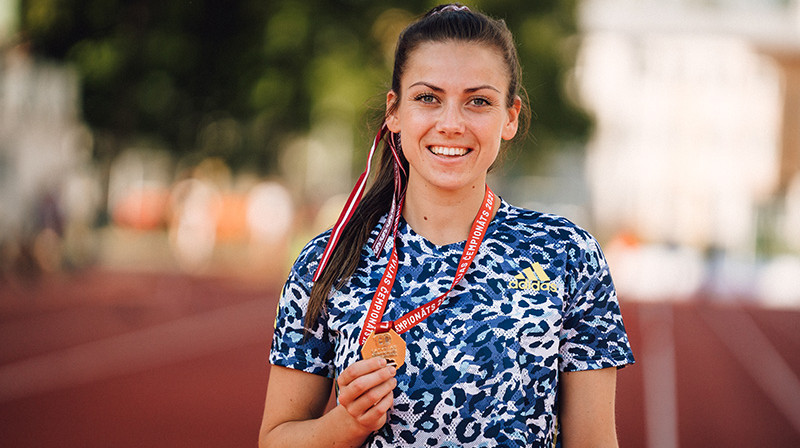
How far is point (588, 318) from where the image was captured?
248 centimetres

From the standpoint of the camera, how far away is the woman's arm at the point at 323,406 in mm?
2299

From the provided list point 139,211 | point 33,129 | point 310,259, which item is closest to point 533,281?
point 310,259

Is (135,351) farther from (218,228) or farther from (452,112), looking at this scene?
(218,228)

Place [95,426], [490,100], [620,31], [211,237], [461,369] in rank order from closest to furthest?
[461,369] < [490,100] < [95,426] < [211,237] < [620,31]

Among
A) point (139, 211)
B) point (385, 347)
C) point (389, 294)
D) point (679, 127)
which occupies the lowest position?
point (385, 347)

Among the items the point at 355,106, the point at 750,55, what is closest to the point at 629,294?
the point at 355,106

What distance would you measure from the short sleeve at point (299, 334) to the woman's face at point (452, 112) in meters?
0.40

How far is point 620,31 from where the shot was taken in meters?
63.4

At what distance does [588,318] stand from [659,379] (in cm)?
1148

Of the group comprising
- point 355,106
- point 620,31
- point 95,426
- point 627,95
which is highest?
point 620,31

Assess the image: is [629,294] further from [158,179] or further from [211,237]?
[158,179]

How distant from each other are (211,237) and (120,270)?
180 inches

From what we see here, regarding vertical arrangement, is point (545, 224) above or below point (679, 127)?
below

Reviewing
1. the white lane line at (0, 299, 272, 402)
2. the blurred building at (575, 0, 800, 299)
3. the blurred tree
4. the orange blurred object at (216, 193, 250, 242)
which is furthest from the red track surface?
the blurred building at (575, 0, 800, 299)
